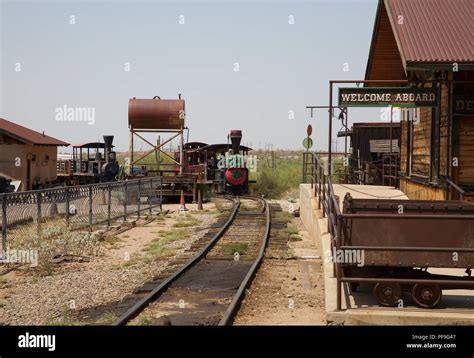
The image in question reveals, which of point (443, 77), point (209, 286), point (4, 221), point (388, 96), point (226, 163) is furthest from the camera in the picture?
point (226, 163)

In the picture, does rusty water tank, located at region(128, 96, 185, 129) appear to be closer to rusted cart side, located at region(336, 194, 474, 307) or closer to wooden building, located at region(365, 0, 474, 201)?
wooden building, located at region(365, 0, 474, 201)

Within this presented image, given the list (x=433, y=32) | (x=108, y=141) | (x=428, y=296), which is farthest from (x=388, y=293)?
(x=108, y=141)

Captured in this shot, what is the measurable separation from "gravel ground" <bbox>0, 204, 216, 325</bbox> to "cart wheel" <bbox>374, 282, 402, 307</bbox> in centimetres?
379

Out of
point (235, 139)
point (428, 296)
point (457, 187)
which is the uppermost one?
point (235, 139)

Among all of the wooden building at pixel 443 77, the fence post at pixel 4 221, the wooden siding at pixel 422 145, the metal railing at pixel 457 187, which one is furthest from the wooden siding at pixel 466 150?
the fence post at pixel 4 221

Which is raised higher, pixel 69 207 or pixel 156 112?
pixel 156 112

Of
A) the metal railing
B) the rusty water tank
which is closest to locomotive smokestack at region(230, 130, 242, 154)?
the rusty water tank

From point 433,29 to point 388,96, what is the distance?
1.91 meters

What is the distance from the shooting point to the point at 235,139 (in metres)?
34.5

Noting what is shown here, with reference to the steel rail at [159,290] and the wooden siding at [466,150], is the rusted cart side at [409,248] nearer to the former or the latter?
the steel rail at [159,290]

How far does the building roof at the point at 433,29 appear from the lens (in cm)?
1187

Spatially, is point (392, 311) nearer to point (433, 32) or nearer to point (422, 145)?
point (433, 32)

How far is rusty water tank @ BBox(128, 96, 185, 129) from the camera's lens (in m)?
30.0

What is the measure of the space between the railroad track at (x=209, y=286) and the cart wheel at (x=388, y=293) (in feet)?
6.16
